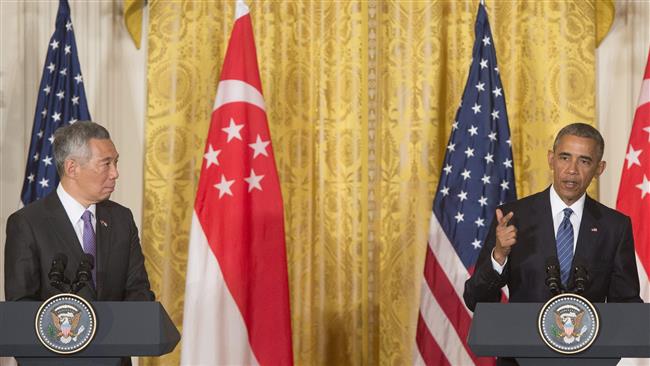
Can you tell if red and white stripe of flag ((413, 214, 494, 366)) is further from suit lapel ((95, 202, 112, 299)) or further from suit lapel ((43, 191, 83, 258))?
suit lapel ((43, 191, 83, 258))

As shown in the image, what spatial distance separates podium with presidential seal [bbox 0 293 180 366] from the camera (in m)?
3.11

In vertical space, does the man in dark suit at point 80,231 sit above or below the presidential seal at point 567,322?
above

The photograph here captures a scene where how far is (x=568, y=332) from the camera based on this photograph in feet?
10.4

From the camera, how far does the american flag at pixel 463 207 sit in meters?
5.48

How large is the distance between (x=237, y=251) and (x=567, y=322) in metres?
2.37

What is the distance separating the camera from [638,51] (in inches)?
239

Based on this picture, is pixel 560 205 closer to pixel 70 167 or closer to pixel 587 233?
A: pixel 587 233

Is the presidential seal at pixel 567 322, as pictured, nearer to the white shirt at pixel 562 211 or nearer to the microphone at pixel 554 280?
the microphone at pixel 554 280

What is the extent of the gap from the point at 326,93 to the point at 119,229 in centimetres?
244

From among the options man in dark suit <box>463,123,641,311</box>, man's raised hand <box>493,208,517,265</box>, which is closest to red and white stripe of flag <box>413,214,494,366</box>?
man in dark suit <box>463,123,641,311</box>

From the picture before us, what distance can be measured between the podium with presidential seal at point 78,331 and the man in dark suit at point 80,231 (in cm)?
37

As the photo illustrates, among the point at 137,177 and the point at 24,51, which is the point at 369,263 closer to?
the point at 137,177

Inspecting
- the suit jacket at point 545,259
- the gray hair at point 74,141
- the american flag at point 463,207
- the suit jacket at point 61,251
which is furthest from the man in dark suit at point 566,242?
the gray hair at point 74,141

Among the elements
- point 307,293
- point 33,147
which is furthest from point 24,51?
point 307,293
